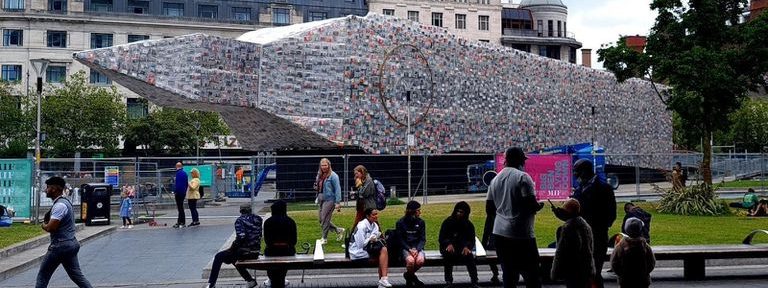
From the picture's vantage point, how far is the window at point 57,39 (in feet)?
194

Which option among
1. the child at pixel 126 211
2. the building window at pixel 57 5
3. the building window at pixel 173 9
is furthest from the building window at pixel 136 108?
the child at pixel 126 211

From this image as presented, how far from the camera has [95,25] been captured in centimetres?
6041

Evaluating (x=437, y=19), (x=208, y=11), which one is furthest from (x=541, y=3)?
(x=208, y=11)

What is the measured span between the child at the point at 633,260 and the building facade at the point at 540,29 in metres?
66.8

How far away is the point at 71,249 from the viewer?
32.5 feet

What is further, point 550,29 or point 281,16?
point 550,29

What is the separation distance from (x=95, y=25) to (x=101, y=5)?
2.68m

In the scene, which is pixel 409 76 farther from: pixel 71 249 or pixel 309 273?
pixel 71 249

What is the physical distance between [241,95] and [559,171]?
36.2 feet

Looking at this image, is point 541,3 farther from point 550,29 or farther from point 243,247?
point 243,247

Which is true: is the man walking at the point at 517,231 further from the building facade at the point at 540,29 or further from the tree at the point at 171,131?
the building facade at the point at 540,29

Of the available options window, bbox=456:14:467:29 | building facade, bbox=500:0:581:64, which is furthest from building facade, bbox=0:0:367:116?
building facade, bbox=500:0:581:64

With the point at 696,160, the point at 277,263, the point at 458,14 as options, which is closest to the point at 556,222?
the point at 277,263

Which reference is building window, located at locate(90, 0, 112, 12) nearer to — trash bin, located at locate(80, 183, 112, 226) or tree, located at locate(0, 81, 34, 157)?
tree, located at locate(0, 81, 34, 157)
